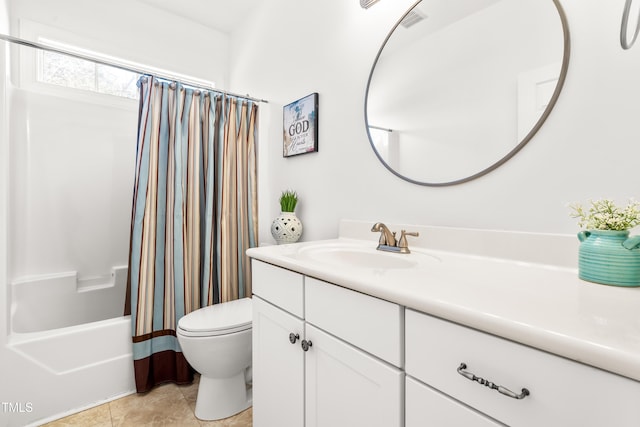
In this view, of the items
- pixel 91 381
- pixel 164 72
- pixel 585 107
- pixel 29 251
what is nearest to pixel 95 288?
pixel 29 251

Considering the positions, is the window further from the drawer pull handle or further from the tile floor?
the drawer pull handle

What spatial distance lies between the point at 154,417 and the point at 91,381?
1.36ft

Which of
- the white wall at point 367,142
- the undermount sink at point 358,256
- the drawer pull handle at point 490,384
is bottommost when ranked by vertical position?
the drawer pull handle at point 490,384

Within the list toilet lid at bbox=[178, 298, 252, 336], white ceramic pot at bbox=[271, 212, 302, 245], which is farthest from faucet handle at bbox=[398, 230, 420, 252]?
toilet lid at bbox=[178, 298, 252, 336]

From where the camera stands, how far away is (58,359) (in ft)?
4.83

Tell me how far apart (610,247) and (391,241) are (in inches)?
25.8

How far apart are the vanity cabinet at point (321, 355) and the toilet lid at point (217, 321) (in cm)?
27

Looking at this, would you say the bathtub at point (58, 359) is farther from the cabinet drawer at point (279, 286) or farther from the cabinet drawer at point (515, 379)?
the cabinet drawer at point (515, 379)

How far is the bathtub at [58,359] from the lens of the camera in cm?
140

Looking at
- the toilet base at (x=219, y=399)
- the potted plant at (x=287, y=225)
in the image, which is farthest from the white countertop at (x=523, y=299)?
the toilet base at (x=219, y=399)

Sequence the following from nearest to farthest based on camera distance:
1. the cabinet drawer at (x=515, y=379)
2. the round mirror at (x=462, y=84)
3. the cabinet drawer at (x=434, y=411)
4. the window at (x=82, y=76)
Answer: the cabinet drawer at (x=515, y=379) → the cabinet drawer at (x=434, y=411) → the round mirror at (x=462, y=84) → the window at (x=82, y=76)

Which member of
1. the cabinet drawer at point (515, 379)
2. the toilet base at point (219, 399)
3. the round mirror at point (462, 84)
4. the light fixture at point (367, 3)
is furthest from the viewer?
the toilet base at point (219, 399)

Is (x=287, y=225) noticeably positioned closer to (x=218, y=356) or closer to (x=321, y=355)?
(x=218, y=356)

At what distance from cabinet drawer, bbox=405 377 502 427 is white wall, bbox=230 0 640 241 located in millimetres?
634
